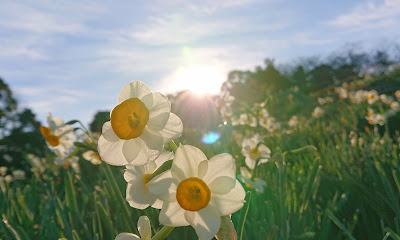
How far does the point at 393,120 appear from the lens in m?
4.88

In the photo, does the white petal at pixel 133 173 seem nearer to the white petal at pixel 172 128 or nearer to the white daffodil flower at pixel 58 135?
the white petal at pixel 172 128

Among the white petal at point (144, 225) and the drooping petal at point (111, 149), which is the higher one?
the drooping petal at point (111, 149)

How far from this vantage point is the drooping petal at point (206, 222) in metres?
0.51

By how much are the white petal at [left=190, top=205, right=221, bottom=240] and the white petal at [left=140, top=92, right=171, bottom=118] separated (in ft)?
0.64

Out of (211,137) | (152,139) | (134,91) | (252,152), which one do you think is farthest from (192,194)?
(211,137)

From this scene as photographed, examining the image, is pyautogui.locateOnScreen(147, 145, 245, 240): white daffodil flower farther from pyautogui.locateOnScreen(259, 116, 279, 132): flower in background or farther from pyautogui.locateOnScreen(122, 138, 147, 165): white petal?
pyautogui.locateOnScreen(259, 116, 279, 132): flower in background

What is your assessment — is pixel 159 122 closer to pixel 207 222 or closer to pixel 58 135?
pixel 207 222

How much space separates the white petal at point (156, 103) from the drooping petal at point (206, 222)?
195 mm

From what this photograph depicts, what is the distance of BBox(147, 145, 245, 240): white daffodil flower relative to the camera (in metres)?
0.54

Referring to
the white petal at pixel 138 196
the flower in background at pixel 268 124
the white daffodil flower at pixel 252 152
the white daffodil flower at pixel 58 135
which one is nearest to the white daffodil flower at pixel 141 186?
A: the white petal at pixel 138 196

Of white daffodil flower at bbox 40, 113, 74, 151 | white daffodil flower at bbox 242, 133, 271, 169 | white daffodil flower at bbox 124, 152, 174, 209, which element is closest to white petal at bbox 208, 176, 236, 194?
white daffodil flower at bbox 124, 152, 174, 209

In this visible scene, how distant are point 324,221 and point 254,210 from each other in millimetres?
307

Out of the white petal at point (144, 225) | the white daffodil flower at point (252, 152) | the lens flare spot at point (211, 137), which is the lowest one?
the lens flare spot at point (211, 137)

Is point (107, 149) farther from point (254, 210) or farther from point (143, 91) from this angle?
point (254, 210)
